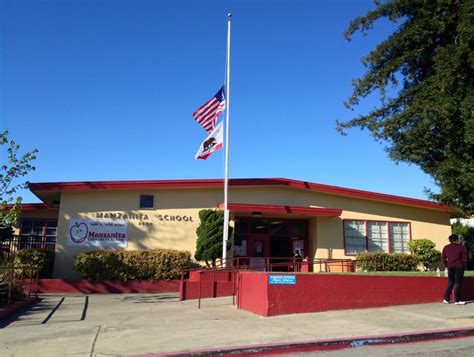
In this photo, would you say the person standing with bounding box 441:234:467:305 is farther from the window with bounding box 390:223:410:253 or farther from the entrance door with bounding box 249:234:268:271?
the window with bounding box 390:223:410:253

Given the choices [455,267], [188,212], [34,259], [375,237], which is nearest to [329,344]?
[455,267]

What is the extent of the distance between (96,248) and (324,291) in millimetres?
12327

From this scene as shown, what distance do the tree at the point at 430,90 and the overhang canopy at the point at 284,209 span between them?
6.15 meters

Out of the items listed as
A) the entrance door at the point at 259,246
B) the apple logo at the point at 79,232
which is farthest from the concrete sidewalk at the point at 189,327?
the entrance door at the point at 259,246

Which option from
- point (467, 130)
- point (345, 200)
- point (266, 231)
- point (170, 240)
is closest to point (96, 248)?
point (170, 240)

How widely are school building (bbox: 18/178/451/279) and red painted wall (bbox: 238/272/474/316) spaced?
31.1ft

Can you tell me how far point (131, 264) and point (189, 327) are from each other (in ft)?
34.2

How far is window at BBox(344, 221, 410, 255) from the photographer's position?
24500 millimetres

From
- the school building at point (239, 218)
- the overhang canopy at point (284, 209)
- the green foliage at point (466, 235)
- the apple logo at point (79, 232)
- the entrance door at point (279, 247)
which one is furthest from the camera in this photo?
the green foliage at point (466, 235)

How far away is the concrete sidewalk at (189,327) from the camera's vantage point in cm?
868

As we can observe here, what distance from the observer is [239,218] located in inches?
933

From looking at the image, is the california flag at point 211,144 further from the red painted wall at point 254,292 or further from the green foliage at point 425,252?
the green foliage at point 425,252

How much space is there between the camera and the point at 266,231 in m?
24.1

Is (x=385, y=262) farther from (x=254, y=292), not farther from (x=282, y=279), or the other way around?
(x=282, y=279)
